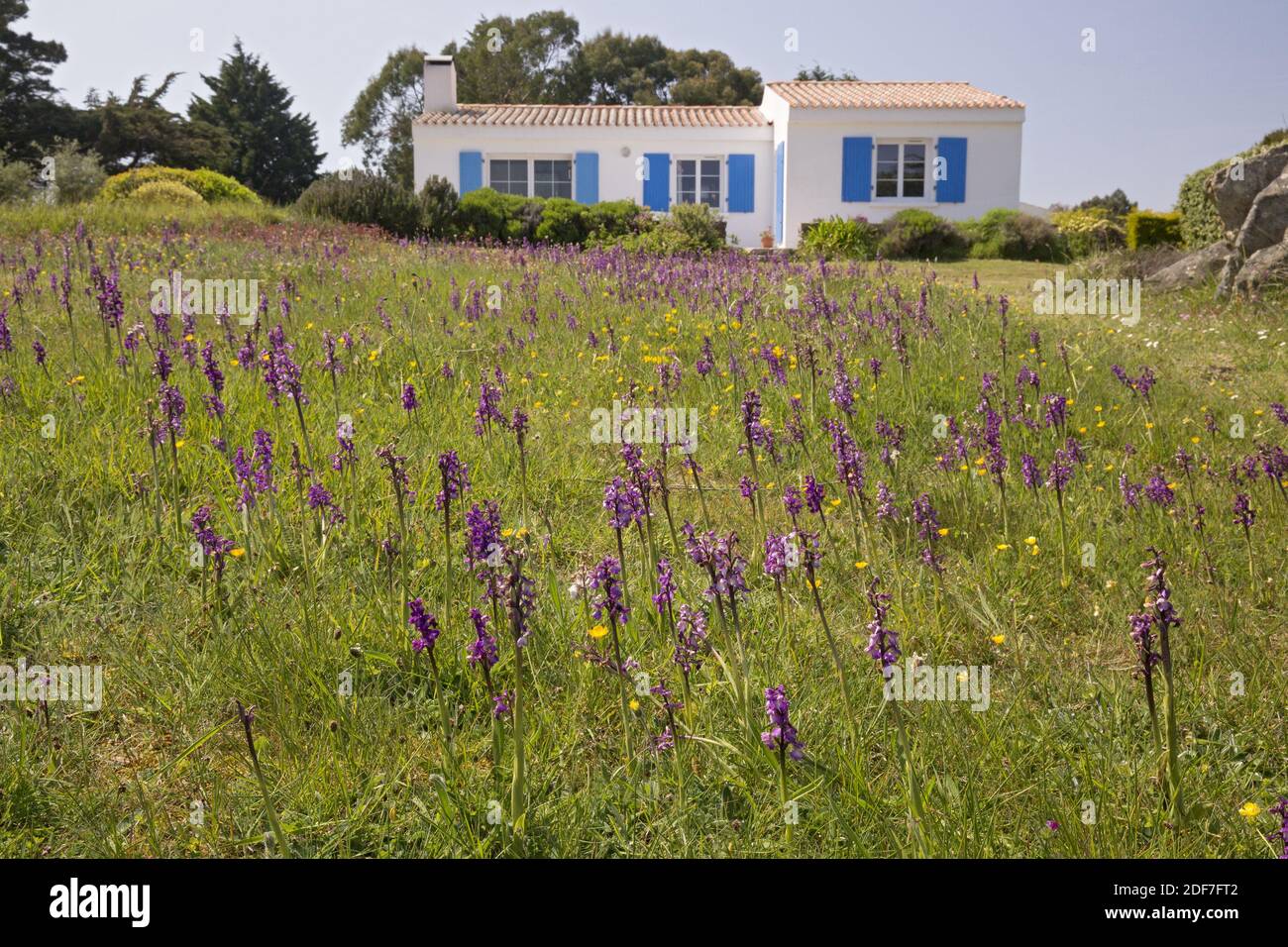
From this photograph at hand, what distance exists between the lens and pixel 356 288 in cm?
903

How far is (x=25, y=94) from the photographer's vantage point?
3862 centimetres

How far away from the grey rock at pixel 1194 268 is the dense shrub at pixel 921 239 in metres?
10.4

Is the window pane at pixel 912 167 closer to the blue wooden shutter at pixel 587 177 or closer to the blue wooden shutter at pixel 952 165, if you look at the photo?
the blue wooden shutter at pixel 952 165

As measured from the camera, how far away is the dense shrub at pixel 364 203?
848 inches

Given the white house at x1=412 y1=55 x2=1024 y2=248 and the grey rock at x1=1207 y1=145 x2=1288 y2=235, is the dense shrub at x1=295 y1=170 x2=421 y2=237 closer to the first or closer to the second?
the white house at x1=412 y1=55 x2=1024 y2=248

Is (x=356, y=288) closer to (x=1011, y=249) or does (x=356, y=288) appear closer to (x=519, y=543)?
(x=519, y=543)

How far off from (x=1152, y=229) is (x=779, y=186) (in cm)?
1166

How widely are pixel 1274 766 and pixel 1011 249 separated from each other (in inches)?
920

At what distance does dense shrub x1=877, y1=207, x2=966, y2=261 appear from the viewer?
24.0 meters

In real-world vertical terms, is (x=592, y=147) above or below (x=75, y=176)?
above

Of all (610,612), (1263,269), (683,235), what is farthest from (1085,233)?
(610,612)

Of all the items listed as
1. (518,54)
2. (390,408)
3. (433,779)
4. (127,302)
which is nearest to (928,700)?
(433,779)

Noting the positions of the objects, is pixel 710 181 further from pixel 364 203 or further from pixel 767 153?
pixel 364 203

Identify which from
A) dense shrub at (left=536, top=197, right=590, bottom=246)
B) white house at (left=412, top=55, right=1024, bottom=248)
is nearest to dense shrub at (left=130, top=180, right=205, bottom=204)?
dense shrub at (left=536, top=197, right=590, bottom=246)
